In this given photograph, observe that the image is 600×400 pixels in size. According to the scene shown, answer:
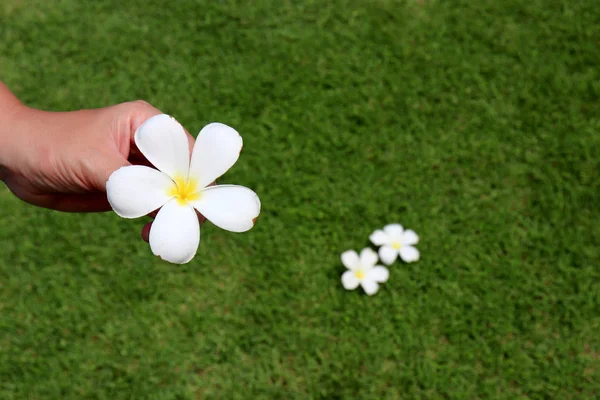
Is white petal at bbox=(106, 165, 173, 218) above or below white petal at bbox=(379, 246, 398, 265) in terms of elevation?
below

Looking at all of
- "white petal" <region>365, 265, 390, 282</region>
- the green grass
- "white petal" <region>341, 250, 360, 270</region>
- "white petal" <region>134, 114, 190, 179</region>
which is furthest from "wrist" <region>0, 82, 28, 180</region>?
"white petal" <region>365, 265, 390, 282</region>

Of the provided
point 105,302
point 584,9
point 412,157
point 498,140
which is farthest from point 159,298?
point 584,9

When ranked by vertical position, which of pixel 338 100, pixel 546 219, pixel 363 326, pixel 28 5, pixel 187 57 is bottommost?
pixel 363 326

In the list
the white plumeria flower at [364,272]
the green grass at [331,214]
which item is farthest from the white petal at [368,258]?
the green grass at [331,214]

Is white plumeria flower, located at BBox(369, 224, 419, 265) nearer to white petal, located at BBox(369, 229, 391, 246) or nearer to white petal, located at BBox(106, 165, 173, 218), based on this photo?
white petal, located at BBox(369, 229, 391, 246)

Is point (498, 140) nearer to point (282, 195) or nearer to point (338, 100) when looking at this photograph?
point (338, 100)

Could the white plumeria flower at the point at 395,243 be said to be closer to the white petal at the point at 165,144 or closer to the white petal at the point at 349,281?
the white petal at the point at 349,281
